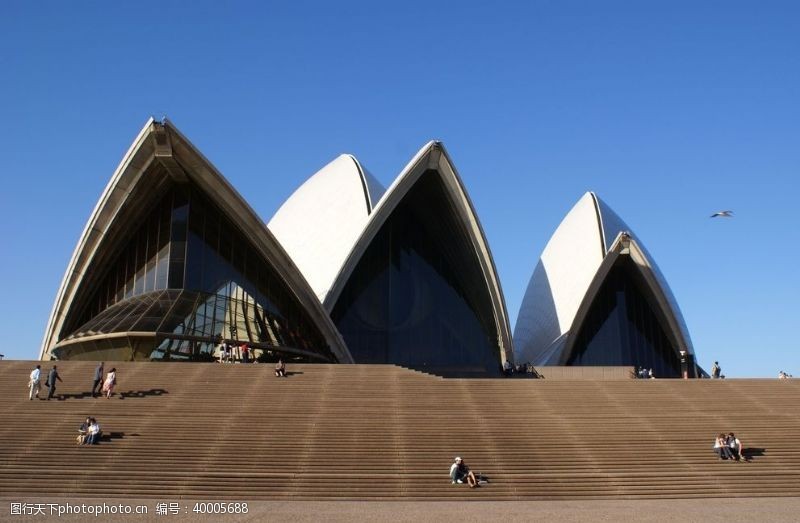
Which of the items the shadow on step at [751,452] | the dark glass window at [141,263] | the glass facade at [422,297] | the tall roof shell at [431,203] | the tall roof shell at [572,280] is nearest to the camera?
the shadow on step at [751,452]

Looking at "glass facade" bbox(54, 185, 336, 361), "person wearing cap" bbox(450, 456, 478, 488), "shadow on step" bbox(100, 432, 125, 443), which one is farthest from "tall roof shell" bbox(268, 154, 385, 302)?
"person wearing cap" bbox(450, 456, 478, 488)

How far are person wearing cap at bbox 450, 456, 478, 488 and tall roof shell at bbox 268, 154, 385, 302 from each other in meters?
16.5

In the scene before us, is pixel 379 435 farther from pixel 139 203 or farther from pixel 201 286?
pixel 139 203

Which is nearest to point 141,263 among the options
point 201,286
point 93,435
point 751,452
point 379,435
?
point 201,286

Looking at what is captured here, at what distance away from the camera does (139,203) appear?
29.6 m

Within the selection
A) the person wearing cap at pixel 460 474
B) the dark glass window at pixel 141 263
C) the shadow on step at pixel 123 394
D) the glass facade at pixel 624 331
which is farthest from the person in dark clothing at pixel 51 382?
the glass facade at pixel 624 331

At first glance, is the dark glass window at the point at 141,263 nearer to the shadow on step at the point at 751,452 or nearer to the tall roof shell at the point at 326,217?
the tall roof shell at the point at 326,217

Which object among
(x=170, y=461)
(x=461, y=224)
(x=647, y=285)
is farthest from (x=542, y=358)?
(x=170, y=461)

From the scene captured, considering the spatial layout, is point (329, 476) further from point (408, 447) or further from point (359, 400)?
point (359, 400)

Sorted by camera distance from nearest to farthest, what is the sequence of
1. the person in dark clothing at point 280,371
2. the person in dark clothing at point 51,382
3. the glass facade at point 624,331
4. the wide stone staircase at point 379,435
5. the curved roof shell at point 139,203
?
1. the wide stone staircase at point 379,435
2. the person in dark clothing at point 51,382
3. the person in dark clothing at point 280,371
4. the curved roof shell at point 139,203
5. the glass facade at point 624,331

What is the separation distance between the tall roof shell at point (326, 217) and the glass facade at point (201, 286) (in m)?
2.04

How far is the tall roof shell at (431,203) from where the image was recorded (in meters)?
31.0

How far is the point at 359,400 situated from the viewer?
19328 millimetres

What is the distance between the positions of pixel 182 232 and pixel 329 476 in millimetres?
16639
